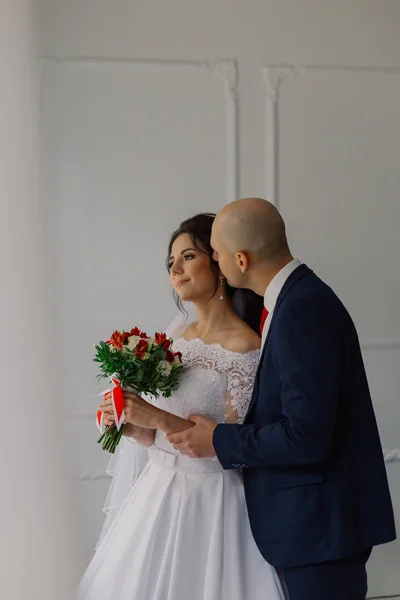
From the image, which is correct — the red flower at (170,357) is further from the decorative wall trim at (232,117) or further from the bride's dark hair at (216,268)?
the decorative wall trim at (232,117)

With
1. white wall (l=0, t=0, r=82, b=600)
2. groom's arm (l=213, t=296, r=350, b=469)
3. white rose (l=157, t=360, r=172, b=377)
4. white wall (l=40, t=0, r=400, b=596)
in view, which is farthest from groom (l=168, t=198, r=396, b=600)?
white wall (l=40, t=0, r=400, b=596)

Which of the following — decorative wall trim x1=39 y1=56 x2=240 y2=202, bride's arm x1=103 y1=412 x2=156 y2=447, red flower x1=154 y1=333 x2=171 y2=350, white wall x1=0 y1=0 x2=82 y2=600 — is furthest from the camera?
decorative wall trim x1=39 y1=56 x2=240 y2=202

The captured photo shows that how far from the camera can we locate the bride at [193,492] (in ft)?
7.15

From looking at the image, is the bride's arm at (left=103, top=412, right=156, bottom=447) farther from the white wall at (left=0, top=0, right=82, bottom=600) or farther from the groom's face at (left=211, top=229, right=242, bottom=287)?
the groom's face at (left=211, top=229, right=242, bottom=287)

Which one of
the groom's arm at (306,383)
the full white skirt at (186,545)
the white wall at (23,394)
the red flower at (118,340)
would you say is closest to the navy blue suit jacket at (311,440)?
the groom's arm at (306,383)

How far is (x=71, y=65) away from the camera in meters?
3.54

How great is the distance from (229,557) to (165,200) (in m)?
1.95

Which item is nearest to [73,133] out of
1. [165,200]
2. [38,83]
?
[38,83]

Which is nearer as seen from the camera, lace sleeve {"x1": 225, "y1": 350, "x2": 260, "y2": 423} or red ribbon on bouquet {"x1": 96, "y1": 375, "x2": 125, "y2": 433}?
red ribbon on bouquet {"x1": 96, "y1": 375, "x2": 125, "y2": 433}

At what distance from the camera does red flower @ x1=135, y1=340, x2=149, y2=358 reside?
2.18 metres

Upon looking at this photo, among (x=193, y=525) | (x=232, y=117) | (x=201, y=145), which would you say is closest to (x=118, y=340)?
(x=193, y=525)

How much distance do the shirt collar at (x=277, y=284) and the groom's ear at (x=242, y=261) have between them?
0.27 ft

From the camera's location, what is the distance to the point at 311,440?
1924 millimetres

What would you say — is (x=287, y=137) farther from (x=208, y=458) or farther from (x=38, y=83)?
(x=208, y=458)
